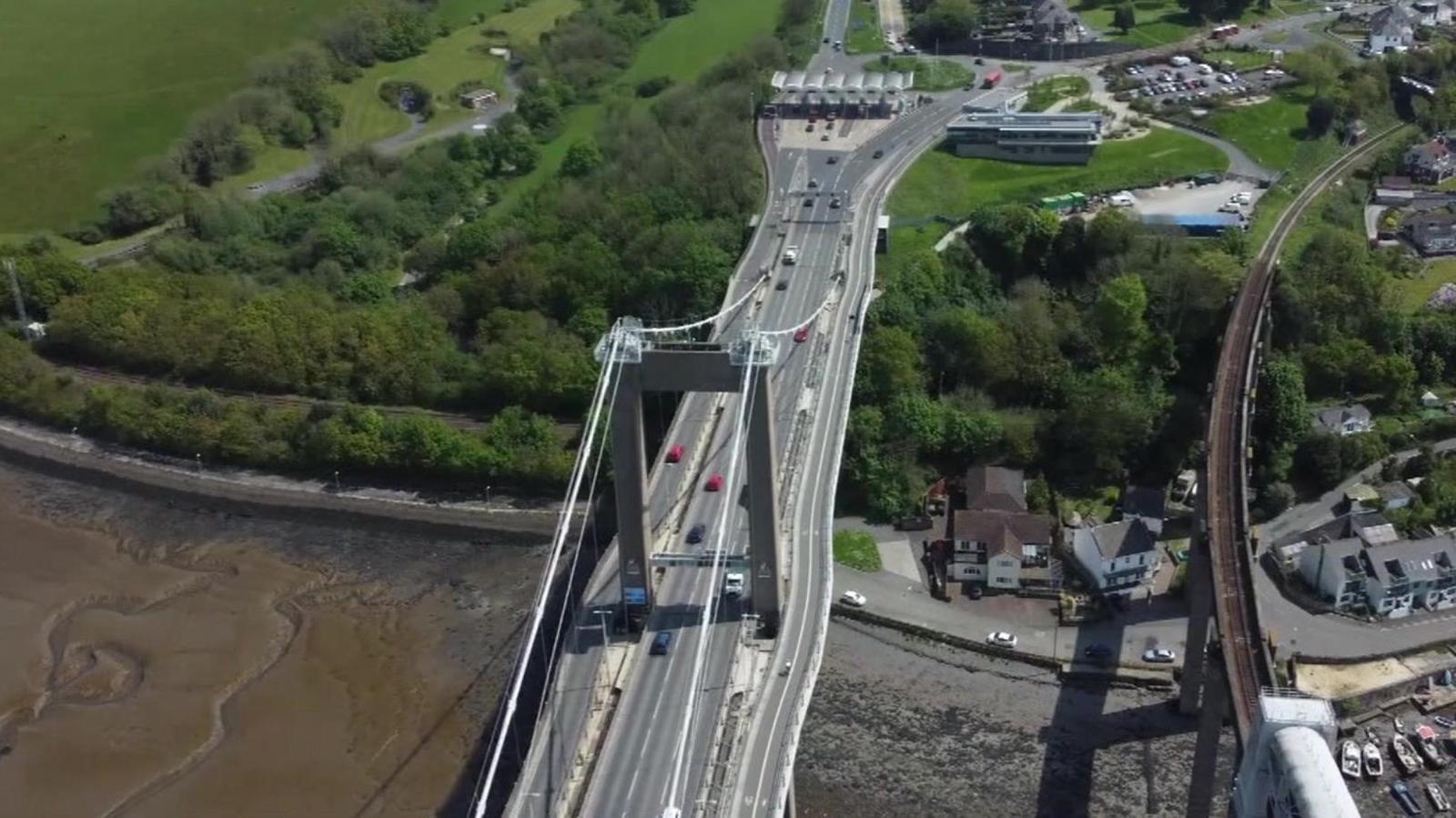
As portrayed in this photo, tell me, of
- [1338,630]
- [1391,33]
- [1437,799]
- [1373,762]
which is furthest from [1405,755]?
[1391,33]

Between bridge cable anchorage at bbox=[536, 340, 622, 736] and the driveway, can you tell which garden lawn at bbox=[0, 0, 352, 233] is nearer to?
bridge cable anchorage at bbox=[536, 340, 622, 736]

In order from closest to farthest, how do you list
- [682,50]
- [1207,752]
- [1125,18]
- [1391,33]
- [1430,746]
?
[1207,752] → [1430,746] → [1391,33] → [1125,18] → [682,50]

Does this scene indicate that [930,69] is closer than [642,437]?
No

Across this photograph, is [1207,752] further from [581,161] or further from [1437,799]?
[581,161]

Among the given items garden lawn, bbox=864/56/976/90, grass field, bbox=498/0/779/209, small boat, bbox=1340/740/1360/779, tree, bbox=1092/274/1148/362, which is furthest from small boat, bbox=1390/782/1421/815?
grass field, bbox=498/0/779/209

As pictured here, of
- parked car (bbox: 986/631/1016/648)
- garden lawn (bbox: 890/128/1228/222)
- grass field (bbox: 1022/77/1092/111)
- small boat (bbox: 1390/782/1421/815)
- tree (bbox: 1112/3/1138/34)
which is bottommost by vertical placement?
small boat (bbox: 1390/782/1421/815)

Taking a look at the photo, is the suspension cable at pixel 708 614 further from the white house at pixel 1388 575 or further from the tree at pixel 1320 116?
the tree at pixel 1320 116
